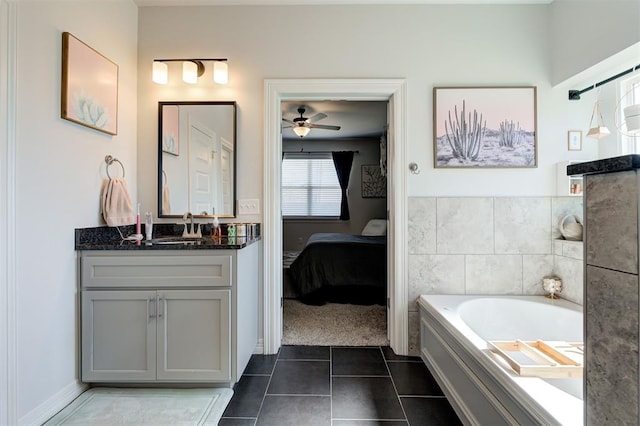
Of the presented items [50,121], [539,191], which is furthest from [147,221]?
[539,191]

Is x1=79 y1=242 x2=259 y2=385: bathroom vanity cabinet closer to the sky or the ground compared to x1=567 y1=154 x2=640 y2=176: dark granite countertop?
closer to the ground

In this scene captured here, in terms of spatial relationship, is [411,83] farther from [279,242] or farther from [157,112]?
[157,112]

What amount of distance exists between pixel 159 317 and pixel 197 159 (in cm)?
120

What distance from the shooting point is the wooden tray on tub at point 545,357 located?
128 centimetres

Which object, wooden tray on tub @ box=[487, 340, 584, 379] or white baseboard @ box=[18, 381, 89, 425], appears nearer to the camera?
wooden tray on tub @ box=[487, 340, 584, 379]

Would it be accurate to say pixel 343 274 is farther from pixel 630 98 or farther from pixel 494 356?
pixel 630 98

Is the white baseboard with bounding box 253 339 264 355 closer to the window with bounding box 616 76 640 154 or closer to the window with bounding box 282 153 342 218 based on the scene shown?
the window with bounding box 616 76 640 154

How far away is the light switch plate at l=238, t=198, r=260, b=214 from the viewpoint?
7.93 ft

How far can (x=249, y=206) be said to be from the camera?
95.3 inches

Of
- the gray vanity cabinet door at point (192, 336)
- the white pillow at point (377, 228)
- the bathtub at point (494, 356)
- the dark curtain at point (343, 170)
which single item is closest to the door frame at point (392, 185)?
the bathtub at point (494, 356)

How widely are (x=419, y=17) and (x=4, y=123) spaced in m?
2.60

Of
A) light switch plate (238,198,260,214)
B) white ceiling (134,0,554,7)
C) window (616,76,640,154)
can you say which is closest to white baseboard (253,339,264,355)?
light switch plate (238,198,260,214)

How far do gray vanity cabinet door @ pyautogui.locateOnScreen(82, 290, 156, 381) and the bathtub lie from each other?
5.58 ft

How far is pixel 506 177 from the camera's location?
7.77ft
